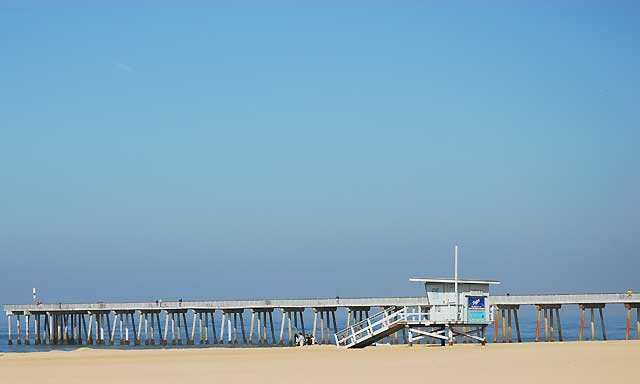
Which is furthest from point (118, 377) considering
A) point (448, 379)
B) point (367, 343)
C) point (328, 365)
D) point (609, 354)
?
point (367, 343)

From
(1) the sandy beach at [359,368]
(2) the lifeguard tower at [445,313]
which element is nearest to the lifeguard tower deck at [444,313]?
(2) the lifeguard tower at [445,313]

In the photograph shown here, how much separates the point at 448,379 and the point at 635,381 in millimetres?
4053

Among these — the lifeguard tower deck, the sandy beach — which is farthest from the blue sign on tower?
the sandy beach

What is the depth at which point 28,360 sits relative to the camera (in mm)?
35344

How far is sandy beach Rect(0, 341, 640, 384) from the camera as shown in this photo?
24.2m

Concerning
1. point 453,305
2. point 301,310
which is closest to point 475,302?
point 453,305

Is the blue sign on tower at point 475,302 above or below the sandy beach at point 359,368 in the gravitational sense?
above

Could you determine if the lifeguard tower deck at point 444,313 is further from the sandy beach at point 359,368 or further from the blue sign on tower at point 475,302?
the sandy beach at point 359,368

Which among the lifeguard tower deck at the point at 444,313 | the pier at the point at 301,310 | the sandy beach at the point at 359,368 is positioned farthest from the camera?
the pier at the point at 301,310

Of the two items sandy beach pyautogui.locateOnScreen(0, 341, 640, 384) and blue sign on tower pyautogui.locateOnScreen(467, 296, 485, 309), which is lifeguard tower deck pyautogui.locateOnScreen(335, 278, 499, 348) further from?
sandy beach pyautogui.locateOnScreen(0, 341, 640, 384)

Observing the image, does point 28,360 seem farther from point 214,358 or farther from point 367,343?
point 367,343

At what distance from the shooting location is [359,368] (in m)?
27.8

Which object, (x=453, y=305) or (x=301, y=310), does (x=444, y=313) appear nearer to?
(x=453, y=305)

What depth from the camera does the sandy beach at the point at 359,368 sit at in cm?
2420
